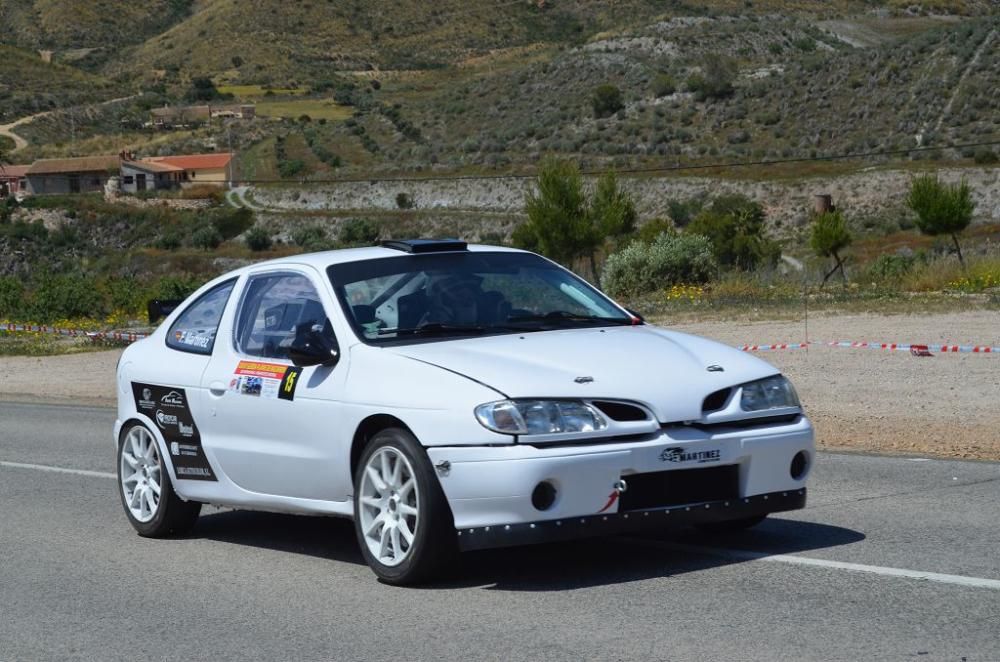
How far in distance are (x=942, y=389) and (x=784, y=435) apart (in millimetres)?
10024

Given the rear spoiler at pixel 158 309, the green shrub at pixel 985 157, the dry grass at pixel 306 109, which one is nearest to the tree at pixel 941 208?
the green shrub at pixel 985 157

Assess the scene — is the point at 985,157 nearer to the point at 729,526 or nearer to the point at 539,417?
the point at 729,526

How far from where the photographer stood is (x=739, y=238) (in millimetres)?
52688

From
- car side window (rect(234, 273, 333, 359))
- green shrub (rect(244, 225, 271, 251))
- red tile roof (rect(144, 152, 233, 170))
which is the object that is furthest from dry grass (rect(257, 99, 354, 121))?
car side window (rect(234, 273, 333, 359))

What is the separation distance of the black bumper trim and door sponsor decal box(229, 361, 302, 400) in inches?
57.9

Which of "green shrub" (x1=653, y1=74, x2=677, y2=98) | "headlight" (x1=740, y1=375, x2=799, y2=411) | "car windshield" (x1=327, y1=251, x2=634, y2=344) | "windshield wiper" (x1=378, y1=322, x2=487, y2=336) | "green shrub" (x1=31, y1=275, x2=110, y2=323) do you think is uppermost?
"green shrub" (x1=653, y1=74, x2=677, y2=98)

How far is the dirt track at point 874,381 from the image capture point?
13.1 metres

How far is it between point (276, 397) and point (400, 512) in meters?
1.22

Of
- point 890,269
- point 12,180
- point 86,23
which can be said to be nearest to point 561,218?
point 890,269

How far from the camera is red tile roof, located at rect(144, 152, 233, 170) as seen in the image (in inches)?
4176

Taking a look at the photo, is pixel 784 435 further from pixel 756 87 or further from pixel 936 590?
pixel 756 87

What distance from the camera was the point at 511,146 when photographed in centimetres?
9319

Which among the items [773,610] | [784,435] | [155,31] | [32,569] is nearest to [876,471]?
[784,435]

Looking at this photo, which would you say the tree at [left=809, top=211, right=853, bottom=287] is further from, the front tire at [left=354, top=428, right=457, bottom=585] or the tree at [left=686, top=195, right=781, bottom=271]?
the front tire at [left=354, top=428, right=457, bottom=585]
